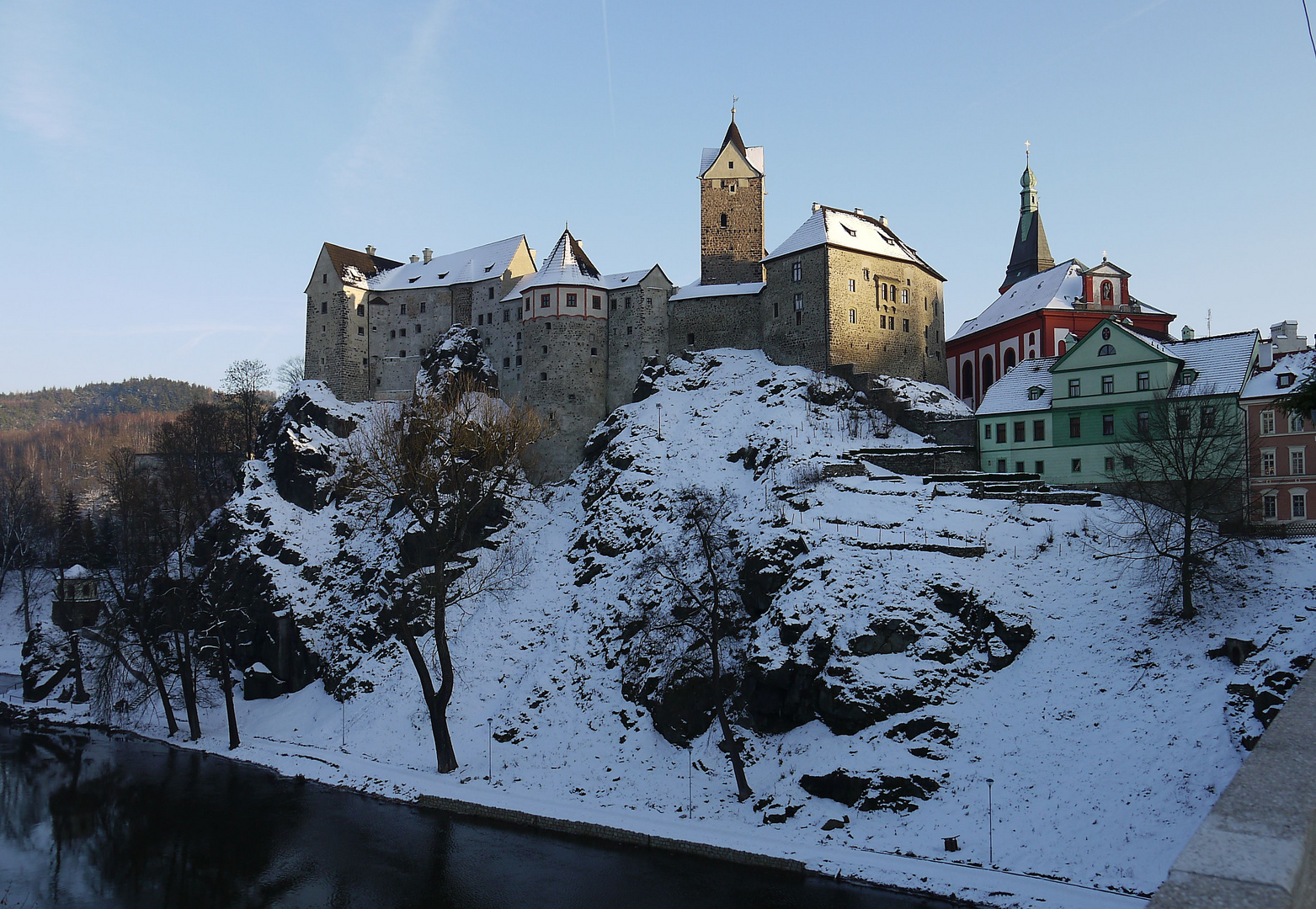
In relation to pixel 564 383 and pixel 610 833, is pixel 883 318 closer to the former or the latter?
pixel 564 383

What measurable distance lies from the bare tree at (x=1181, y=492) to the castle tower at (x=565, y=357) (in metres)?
33.1

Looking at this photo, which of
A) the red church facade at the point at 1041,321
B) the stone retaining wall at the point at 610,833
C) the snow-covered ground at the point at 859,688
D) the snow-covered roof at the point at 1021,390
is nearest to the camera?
the snow-covered ground at the point at 859,688

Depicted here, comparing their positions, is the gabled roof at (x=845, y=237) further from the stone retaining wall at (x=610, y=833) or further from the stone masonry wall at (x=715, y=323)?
the stone retaining wall at (x=610, y=833)

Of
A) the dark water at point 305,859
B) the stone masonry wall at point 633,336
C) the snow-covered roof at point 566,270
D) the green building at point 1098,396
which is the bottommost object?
the dark water at point 305,859

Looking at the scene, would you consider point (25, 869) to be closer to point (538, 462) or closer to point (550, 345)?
point (538, 462)

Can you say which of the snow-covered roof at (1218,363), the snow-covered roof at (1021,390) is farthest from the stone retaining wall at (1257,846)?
the snow-covered roof at (1021,390)

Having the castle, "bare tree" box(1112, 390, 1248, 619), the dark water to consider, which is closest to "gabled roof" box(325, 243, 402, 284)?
the castle

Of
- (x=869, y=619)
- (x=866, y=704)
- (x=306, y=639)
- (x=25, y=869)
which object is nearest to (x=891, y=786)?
(x=866, y=704)

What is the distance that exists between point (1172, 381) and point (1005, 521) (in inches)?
500

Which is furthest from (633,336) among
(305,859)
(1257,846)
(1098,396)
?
(1257,846)

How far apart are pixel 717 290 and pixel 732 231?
22.1 feet

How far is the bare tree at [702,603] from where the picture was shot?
31.2 metres

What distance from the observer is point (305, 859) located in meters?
27.8

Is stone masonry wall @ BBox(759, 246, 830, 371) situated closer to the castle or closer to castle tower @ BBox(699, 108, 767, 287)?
the castle
